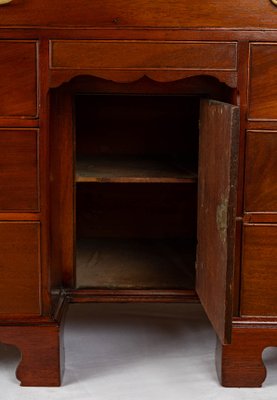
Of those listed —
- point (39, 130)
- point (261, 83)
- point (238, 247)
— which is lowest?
point (238, 247)

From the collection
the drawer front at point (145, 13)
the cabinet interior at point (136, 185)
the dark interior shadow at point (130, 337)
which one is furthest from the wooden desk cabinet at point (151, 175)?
the cabinet interior at point (136, 185)

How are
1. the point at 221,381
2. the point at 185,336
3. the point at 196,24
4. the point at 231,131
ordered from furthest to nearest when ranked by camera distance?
the point at 185,336, the point at 221,381, the point at 196,24, the point at 231,131

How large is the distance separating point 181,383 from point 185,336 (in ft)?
1.06

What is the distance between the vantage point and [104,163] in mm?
2119

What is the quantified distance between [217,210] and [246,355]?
1.26ft

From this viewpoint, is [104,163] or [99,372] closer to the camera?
[99,372]

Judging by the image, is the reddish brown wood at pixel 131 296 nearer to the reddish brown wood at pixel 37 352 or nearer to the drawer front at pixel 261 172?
the reddish brown wood at pixel 37 352

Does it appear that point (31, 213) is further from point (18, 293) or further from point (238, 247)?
point (238, 247)

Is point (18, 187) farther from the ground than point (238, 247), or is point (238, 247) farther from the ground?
point (18, 187)

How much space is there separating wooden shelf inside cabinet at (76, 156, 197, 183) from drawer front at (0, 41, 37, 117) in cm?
31

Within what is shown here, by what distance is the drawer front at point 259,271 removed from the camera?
5.49 ft

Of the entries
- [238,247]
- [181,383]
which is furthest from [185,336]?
[238,247]

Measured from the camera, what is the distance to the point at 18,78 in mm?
1606

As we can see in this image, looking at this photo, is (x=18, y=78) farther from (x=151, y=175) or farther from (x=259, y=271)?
(x=259, y=271)
